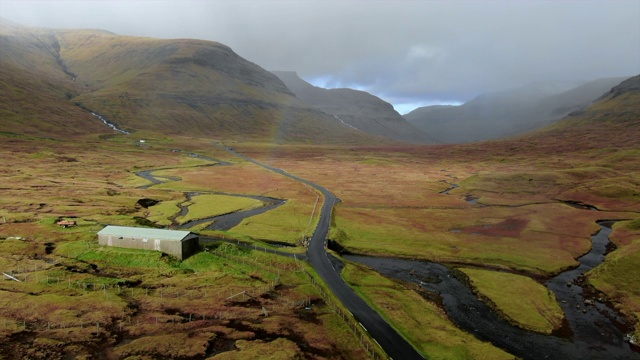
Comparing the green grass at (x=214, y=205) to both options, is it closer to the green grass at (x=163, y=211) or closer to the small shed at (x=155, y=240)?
the green grass at (x=163, y=211)

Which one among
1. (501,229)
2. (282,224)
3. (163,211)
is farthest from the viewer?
(163,211)

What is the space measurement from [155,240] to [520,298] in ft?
220

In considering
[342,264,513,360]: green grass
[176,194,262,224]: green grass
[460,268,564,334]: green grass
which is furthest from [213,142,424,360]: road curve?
A: [176,194,262,224]: green grass

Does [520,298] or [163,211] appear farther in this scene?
[163,211]

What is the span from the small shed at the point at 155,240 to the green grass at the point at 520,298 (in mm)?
54874

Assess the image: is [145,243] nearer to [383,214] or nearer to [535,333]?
[535,333]

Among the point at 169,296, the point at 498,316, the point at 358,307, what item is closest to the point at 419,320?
the point at 358,307

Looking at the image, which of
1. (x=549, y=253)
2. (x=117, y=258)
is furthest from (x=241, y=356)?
(x=549, y=253)

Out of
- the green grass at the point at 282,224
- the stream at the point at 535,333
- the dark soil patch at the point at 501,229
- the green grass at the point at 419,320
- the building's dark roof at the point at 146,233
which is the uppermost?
the building's dark roof at the point at 146,233

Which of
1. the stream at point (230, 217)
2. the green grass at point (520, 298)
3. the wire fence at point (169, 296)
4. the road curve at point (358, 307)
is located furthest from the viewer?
the stream at point (230, 217)

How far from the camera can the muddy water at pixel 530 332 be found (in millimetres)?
52656

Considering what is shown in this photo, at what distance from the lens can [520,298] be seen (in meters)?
67.1

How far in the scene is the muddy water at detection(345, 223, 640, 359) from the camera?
52656 millimetres

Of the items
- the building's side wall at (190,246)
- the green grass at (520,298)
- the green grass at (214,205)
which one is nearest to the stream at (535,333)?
the green grass at (520,298)
